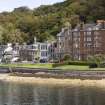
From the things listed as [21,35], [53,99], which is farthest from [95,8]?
[53,99]

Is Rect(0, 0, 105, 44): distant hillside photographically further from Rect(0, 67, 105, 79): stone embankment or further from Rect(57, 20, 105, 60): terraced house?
Rect(0, 67, 105, 79): stone embankment

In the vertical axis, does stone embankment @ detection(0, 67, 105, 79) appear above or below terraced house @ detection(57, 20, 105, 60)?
below

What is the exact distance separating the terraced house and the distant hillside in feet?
95.3

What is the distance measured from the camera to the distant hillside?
147 m

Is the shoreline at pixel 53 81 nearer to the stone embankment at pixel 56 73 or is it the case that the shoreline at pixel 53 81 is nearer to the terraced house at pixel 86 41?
the stone embankment at pixel 56 73

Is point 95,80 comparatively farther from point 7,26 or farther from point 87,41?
point 7,26

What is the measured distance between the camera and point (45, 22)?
159m

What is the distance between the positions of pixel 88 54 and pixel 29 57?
24.4 metres

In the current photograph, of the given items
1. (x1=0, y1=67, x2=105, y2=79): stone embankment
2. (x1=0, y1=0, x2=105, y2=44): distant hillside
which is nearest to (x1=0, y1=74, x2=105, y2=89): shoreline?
(x1=0, y1=67, x2=105, y2=79): stone embankment

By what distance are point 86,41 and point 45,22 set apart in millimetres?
53253

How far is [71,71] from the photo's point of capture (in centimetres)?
8038

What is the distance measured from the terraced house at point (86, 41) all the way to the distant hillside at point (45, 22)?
29.1m

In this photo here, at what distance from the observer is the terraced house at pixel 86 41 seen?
106 meters

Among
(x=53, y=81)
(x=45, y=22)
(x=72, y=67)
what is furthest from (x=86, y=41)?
(x=45, y=22)
